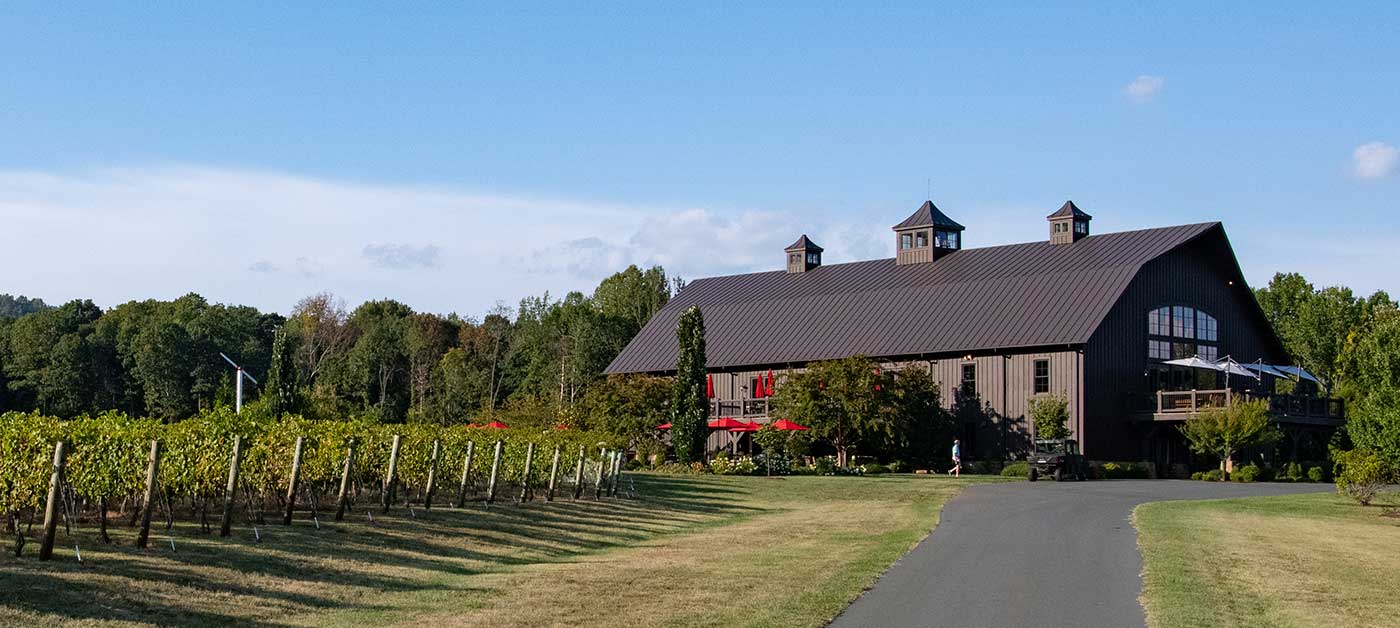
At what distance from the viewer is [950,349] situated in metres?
52.9

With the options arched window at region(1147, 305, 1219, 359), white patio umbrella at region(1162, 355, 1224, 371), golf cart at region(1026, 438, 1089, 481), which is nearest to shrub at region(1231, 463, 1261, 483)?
golf cart at region(1026, 438, 1089, 481)

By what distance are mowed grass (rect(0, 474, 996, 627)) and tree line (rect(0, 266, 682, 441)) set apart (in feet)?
167

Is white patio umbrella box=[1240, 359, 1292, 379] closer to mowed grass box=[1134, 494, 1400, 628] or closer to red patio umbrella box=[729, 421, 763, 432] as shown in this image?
red patio umbrella box=[729, 421, 763, 432]

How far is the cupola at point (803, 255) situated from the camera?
66.6m

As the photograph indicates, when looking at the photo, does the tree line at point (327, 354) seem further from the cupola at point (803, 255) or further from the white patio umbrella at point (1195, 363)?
the white patio umbrella at point (1195, 363)

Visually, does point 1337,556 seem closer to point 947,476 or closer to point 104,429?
point 104,429

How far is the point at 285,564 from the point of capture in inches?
623

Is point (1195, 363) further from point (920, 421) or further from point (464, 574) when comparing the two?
point (464, 574)

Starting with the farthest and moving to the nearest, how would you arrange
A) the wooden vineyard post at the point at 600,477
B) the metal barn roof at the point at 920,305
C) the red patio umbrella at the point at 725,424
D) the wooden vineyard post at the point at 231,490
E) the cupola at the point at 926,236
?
1. the cupola at the point at 926,236
2. the red patio umbrella at the point at 725,424
3. the metal barn roof at the point at 920,305
4. the wooden vineyard post at the point at 600,477
5. the wooden vineyard post at the point at 231,490

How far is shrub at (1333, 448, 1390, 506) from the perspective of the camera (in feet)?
109

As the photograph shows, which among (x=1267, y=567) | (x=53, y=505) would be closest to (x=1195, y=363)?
(x=1267, y=567)

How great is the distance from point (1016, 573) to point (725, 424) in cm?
3659

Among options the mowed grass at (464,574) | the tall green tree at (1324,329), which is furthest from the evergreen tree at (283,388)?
the tall green tree at (1324,329)

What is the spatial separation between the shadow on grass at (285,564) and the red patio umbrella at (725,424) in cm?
2827
